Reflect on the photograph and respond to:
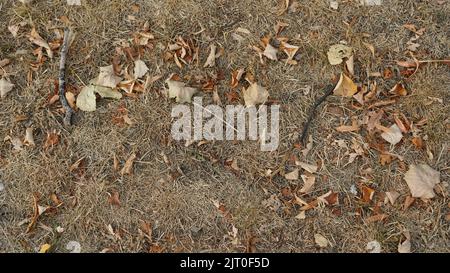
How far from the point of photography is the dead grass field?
9.25 feet

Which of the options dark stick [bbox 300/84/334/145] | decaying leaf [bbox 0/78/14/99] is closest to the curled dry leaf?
decaying leaf [bbox 0/78/14/99]

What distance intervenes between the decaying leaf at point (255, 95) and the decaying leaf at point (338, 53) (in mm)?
471

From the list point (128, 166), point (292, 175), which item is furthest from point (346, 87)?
point (128, 166)

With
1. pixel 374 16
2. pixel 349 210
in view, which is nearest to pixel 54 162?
pixel 349 210

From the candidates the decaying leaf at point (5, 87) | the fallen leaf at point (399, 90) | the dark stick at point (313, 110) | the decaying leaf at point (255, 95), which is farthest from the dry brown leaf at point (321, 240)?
the decaying leaf at point (5, 87)

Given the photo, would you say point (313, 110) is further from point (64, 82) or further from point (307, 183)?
point (64, 82)

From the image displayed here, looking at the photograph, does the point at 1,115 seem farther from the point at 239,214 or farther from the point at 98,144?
the point at 239,214

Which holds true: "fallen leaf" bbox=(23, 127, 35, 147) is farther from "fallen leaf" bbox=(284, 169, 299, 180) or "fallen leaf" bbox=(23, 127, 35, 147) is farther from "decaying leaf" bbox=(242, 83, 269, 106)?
"fallen leaf" bbox=(284, 169, 299, 180)

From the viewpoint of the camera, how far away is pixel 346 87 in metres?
2.92

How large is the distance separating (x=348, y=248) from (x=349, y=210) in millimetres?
229

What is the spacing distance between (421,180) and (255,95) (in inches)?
44.6

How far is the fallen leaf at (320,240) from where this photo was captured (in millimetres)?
2805
